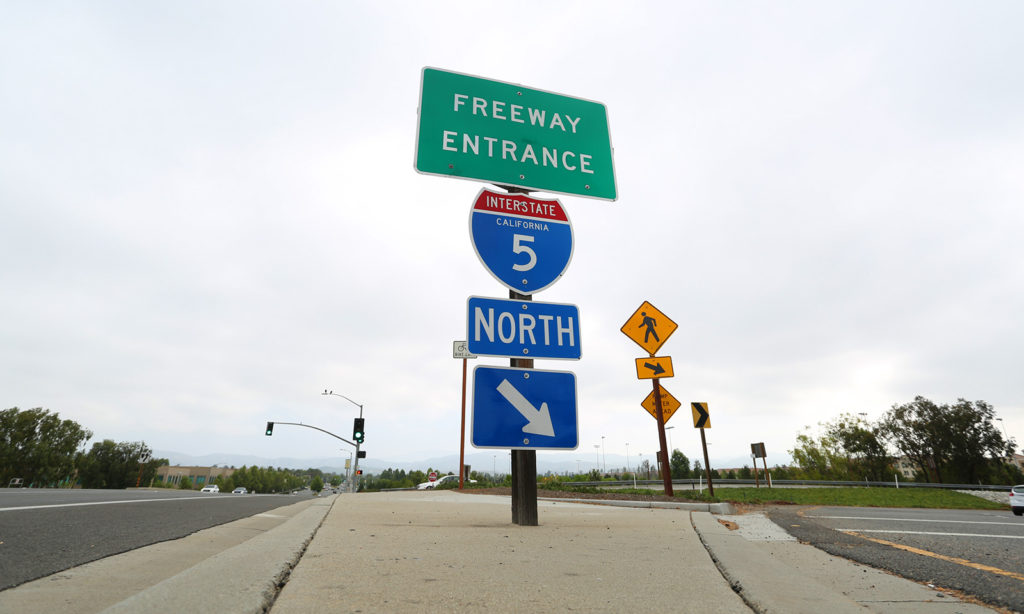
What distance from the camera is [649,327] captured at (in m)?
11.7

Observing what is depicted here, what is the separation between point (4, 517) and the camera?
15.9ft

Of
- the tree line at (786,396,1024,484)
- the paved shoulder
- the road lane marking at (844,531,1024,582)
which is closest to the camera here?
the paved shoulder

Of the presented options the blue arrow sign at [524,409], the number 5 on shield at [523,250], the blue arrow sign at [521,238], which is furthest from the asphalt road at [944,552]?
the number 5 on shield at [523,250]

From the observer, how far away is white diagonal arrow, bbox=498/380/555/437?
3451mm

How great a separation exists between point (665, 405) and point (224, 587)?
10696mm

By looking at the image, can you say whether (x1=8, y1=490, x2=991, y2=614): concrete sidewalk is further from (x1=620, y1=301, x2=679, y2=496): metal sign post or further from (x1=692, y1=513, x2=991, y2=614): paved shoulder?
(x1=620, y1=301, x2=679, y2=496): metal sign post

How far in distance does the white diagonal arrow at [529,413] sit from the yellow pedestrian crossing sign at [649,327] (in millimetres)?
8532

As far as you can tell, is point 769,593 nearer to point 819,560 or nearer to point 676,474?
point 819,560

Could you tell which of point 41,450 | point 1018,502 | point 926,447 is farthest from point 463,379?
point 41,450

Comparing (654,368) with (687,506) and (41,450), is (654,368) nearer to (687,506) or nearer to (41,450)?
(687,506)

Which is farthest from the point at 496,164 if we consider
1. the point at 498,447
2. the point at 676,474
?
the point at 676,474

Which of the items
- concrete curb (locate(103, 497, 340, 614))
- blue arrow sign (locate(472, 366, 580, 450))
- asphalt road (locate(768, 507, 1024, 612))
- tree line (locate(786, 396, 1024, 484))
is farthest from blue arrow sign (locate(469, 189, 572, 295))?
tree line (locate(786, 396, 1024, 484))

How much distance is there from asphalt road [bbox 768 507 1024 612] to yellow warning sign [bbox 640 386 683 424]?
4515 millimetres

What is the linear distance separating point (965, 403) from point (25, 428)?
99.9 metres
